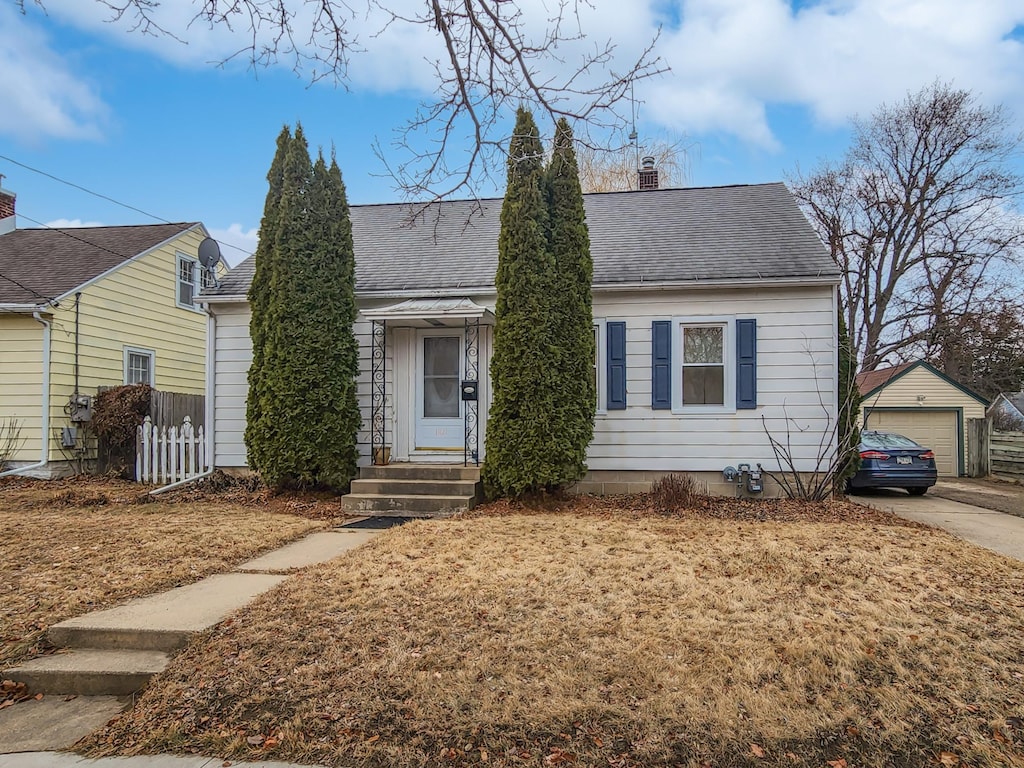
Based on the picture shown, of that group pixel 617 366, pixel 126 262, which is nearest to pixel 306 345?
pixel 617 366

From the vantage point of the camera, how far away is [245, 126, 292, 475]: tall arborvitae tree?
9305 mm

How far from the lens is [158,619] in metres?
4.07

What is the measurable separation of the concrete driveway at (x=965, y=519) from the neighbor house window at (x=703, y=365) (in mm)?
2845

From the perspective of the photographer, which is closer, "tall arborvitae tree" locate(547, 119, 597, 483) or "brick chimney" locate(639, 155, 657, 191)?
"tall arborvitae tree" locate(547, 119, 597, 483)

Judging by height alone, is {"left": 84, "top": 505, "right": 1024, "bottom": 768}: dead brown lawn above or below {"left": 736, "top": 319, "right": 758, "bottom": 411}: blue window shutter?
below

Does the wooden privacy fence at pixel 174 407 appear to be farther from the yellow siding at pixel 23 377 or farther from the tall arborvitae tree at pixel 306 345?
the tall arborvitae tree at pixel 306 345

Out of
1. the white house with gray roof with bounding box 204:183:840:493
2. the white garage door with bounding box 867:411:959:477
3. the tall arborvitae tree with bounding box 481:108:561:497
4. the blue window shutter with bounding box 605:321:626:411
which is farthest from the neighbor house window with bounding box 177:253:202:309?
the white garage door with bounding box 867:411:959:477

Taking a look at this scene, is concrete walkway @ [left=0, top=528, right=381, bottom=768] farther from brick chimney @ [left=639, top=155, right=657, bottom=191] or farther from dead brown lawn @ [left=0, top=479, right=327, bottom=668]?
brick chimney @ [left=639, top=155, right=657, bottom=191]

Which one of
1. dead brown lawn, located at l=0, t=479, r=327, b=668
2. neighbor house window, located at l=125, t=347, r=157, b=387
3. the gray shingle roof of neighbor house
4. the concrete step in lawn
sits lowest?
dead brown lawn, located at l=0, t=479, r=327, b=668

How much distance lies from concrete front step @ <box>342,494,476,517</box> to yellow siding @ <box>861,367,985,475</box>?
1381cm

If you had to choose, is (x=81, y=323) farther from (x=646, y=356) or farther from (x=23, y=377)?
(x=646, y=356)

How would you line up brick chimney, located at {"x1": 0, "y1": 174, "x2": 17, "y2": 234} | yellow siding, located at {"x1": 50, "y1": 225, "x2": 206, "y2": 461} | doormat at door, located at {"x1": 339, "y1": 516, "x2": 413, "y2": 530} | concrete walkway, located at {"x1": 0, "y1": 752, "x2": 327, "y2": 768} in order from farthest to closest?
brick chimney, located at {"x1": 0, "y1": 174, "x2": 17, "y2": 234}
yellow siding, located at {"x1": 50, "y1": 225, "x2": 206, "y2": 461}
doormat at door, located at {"x1": 339, "y1": 516, "x2": 413, "y2": 530}
concrete walkway, located at {"x1": 0, "y1": 752, "x2": 327, "y2": 768}

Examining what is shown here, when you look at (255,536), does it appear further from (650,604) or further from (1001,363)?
(1001,363)

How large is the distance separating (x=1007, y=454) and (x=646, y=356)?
11.8m
